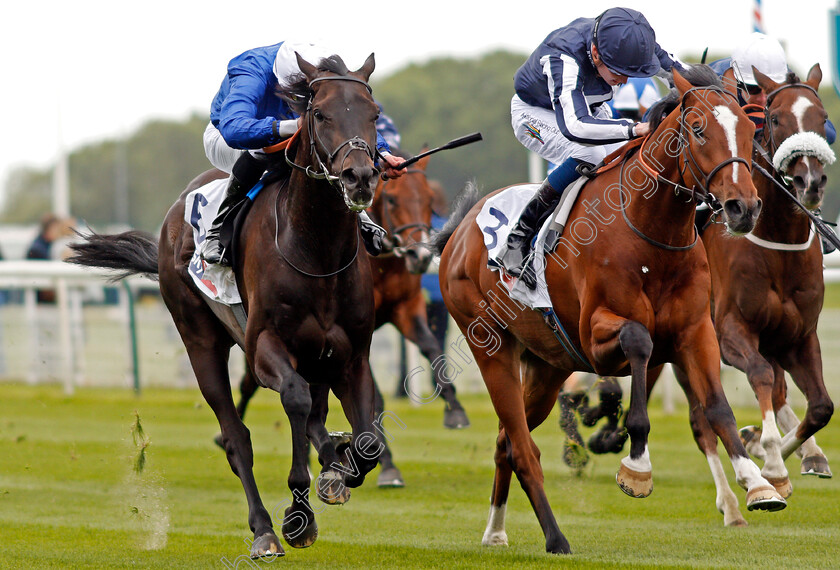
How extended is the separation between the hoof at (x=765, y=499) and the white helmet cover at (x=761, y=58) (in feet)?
8.84

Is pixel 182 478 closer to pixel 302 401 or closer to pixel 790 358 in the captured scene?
pixel 302 401

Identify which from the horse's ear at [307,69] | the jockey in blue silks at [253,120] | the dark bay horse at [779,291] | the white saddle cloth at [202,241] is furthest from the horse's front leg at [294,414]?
the dark bay horse at [779,291]

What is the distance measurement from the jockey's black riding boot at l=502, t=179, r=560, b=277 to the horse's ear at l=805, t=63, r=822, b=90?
1.54 m

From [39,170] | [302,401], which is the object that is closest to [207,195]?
[302,401]

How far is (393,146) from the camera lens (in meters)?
8.13

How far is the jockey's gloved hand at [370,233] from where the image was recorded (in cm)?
553

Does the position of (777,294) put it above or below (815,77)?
below

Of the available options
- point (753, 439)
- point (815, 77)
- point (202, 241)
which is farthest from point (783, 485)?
point (202, 241)

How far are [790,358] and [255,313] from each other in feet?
9.31

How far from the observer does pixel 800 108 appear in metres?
5.77

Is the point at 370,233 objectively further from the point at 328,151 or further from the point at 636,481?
the point at 636,481

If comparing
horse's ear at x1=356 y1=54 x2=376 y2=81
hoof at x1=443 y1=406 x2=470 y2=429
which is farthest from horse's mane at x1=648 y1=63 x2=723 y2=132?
hoof at x1=443 y1=406 x2=470 y2=429

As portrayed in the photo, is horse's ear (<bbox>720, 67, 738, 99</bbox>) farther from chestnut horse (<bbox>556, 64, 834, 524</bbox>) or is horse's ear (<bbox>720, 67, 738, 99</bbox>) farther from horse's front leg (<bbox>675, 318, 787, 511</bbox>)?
horse's front leg (<bbox>675, 318, 787, 511</bbox>)

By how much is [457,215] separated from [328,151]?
2172 mm
